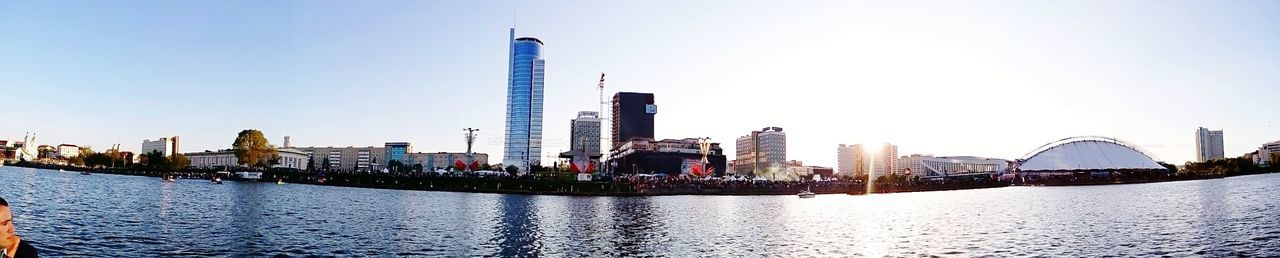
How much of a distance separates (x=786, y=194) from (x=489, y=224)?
8937 centimetres

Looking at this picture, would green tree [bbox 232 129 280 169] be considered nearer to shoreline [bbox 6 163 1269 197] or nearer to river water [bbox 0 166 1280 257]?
shoreline [bbox 6 163 1269 197]

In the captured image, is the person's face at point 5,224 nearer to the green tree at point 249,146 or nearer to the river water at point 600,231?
the river water at point 600,231

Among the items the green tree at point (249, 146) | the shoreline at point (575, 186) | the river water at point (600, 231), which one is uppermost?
the green tree at point (249, 146)

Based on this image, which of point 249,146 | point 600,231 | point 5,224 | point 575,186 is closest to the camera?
point 5,224

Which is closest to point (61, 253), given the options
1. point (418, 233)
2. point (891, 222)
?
point (418, 233)

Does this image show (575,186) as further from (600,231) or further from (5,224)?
(5,224)

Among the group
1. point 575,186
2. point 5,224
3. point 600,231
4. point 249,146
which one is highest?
point 249,146

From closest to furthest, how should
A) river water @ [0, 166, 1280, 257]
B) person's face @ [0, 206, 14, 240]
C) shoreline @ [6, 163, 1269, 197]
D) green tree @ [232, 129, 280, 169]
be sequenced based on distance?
1. person's face @ [0, 206, 14, 240]
2. river water @ [0, 166, 1280, 257]
3. shoreline @ [6, 163, 1269, 197]
4. green tree @ [232, 129, 280, 169]

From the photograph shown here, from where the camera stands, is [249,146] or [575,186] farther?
[249,146]

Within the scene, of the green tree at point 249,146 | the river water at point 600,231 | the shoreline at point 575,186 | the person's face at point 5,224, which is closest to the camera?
the person's face at point 5,224

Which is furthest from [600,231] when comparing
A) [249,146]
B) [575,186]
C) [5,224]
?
[249,146]

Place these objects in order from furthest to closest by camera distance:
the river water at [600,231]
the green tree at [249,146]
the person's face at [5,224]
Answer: the green tree at [249,146] < the river water at [600,231] < the person's face at [5,224]

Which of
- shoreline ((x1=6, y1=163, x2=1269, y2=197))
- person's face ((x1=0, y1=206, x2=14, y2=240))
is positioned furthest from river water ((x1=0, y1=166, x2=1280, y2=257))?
shoreline ((x1=6, y1=163, x2=1269, y2=197))

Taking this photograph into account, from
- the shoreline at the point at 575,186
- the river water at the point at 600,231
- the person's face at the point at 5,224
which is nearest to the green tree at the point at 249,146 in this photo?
the shoreline at the point at 575,186
